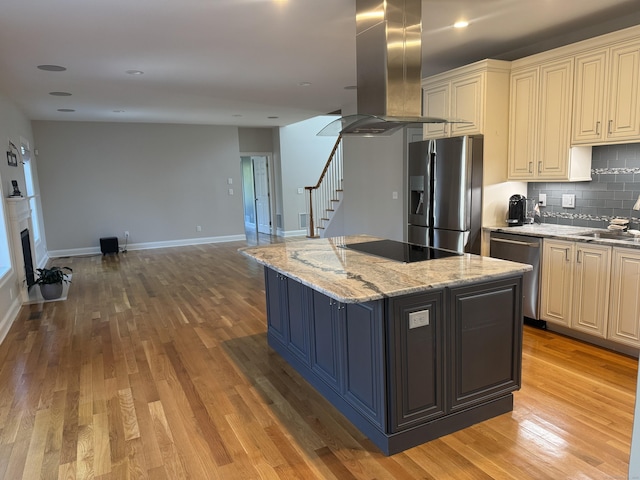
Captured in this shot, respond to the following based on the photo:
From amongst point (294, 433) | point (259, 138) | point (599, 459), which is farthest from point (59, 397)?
point (259, 138)

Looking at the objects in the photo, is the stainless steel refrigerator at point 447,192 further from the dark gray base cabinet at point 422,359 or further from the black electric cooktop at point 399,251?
the dark gray base cabinet at point 422,359

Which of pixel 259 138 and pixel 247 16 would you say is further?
pixel 259 138

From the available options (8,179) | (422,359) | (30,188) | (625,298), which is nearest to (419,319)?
(422,359)

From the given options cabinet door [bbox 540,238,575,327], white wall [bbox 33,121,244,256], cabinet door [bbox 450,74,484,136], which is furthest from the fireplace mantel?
cabinet door [bbox 540,238,575,327]

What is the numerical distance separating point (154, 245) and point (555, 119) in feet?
25.9

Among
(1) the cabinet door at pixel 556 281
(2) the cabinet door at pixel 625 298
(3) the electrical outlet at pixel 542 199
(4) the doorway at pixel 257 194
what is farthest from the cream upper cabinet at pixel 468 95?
(4) the doorway at pixel 257 194

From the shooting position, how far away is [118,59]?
4.20 meters

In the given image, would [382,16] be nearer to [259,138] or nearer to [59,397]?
[59,397]

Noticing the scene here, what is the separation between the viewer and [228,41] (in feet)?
12.3

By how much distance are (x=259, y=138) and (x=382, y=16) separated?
772cm

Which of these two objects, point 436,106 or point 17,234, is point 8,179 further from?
point 436,106

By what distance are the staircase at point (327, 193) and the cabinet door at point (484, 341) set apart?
5311 mm

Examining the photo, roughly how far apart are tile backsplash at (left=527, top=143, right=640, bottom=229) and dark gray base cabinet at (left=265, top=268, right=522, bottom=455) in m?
1.90

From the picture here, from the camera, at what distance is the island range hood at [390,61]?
2791mm
